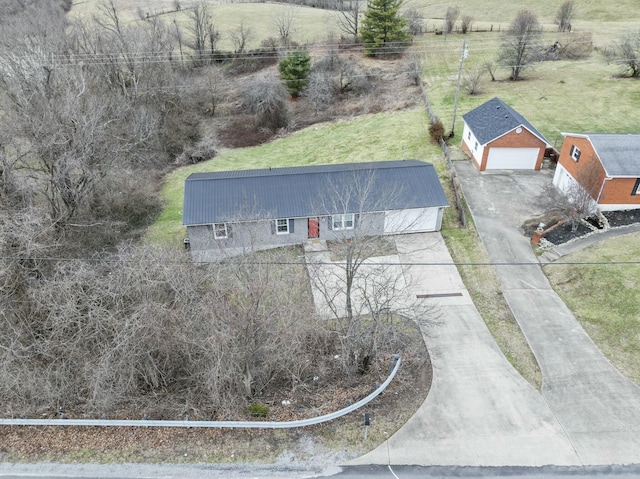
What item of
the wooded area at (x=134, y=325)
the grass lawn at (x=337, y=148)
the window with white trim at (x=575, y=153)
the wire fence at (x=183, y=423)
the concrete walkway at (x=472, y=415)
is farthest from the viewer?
the grass lawn at (x=337, y=148)

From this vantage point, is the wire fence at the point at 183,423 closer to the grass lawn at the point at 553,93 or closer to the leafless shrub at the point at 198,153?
the leafless shrub at the point at 198,153

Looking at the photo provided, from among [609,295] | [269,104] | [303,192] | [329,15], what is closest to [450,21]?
[329,15]

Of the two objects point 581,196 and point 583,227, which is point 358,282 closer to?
point 583,227

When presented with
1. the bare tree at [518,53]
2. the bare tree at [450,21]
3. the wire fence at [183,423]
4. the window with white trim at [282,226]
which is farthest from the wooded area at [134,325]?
the bare tree at [450,21]

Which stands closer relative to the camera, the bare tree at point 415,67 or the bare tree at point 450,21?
the bare tree at point 415,67

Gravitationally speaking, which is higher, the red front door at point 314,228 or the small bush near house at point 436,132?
the small bush near house at point 436,132

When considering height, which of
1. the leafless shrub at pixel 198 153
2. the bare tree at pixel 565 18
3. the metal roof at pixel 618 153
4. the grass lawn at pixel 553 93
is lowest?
the leafless shrub at pixel 198 153

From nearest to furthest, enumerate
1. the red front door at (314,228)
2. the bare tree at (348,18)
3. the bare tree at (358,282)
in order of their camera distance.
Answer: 1. the bare tree at (358,282)
2. the red front door at (314,228)
3. the bare tree at (348,18)
